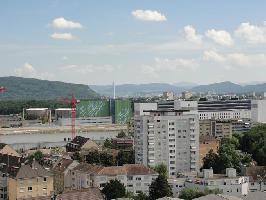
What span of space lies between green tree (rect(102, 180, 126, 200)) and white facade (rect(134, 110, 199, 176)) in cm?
884

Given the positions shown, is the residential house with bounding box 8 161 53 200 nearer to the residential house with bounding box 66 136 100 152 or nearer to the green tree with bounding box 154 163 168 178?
the green tree with bounding box 154 163 168 178

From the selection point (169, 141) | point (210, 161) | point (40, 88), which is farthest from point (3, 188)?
point (40, 88)

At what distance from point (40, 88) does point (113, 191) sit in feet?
555

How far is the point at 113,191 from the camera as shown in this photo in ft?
78.0

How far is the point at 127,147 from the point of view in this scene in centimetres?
4594

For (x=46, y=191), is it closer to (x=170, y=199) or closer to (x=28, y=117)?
(x=170, y=199)

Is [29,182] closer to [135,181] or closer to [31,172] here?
[31,172]

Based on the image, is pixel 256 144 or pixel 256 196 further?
pixel 256 144

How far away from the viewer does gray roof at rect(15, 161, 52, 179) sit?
2445 cm

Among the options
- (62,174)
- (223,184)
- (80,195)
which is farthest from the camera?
(62,174)

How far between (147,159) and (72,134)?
1044 inches

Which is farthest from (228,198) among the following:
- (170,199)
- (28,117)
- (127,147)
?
(28,117)

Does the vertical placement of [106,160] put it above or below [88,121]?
below

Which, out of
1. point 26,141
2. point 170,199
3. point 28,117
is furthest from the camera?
point 28,117
